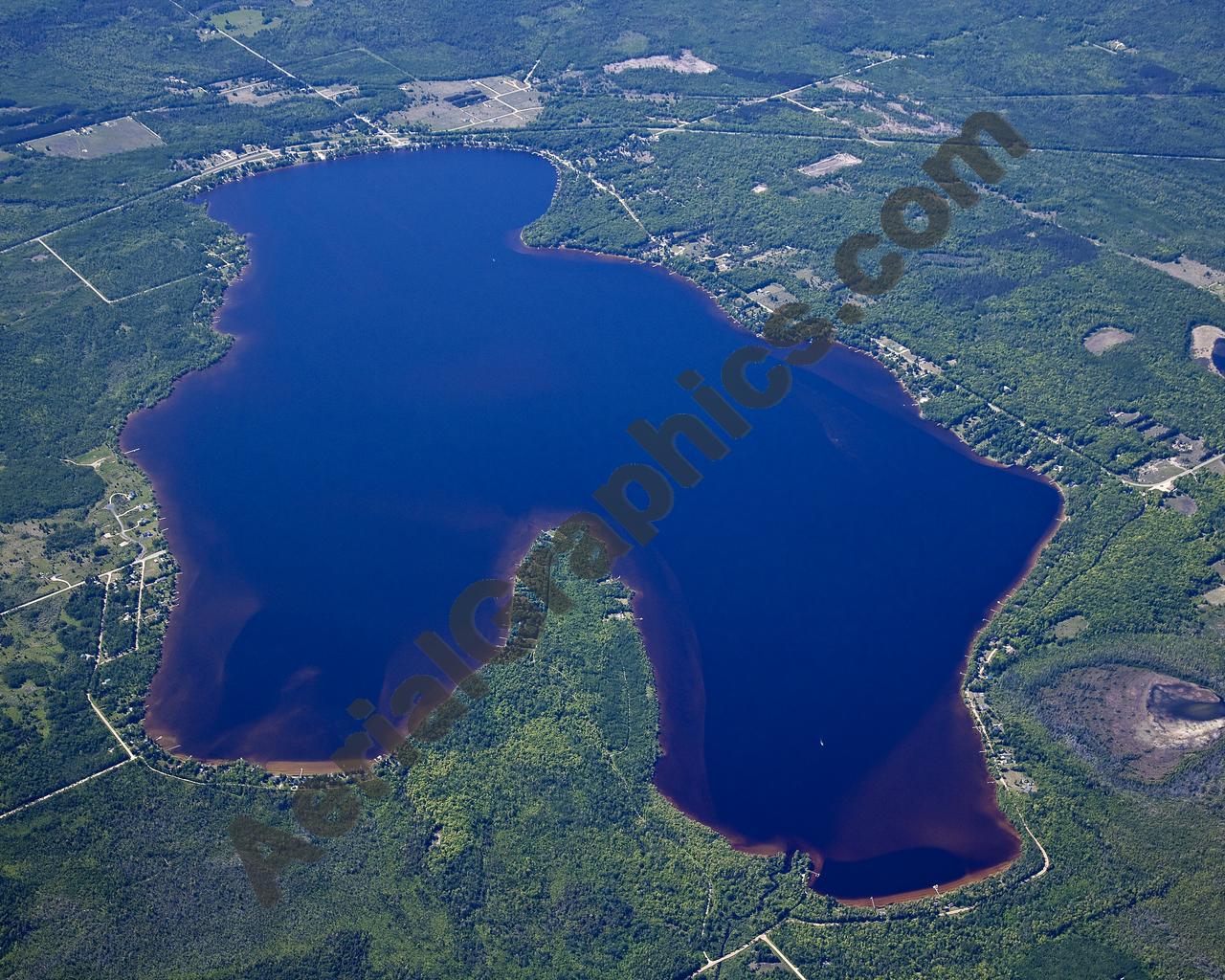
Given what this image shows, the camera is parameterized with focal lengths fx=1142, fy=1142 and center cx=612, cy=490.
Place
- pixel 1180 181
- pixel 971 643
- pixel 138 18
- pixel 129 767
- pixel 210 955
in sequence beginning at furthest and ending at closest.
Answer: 1. pixel 138 18
2. pixel 1180 181
3. pixel 971 643
4. pixel 129 767
5. pixel 210 955

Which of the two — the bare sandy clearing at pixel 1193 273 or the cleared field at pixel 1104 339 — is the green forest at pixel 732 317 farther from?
the cleared field at pixel 1104 339

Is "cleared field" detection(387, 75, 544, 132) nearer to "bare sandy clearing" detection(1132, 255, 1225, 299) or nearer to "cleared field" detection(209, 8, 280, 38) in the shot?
"cleared field" detection(209, 8, 280, 38)

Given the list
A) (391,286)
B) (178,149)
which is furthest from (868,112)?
(178,149)

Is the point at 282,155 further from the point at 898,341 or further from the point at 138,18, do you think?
the point at 898,341

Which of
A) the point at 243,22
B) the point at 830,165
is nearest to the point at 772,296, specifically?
the point at 830,165

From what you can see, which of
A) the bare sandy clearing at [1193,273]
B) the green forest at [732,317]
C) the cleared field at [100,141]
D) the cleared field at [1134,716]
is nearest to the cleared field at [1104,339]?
the green forest at [732,317]

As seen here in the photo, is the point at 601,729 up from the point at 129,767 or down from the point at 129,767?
up
